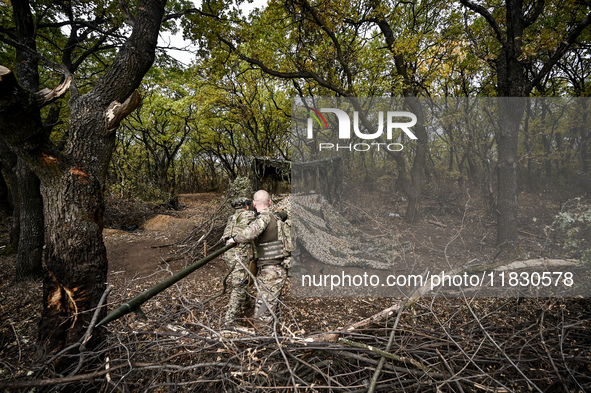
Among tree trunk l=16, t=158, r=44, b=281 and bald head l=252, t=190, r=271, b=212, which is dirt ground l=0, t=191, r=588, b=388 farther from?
bald head l=252, t=190, r=271, b=212

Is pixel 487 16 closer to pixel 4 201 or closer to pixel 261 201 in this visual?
pixel 261 201

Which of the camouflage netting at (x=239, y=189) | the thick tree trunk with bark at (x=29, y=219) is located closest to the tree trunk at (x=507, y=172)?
the camouflage netting at (x=239, y=189)

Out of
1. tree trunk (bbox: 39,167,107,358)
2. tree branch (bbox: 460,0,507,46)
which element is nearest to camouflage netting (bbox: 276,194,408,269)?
tree trunk (bbox: 39,167,107,358)

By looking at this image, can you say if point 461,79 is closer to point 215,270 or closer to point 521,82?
point 521,82

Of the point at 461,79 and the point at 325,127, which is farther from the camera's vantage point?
the point at 461,79

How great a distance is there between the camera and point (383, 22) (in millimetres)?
7434

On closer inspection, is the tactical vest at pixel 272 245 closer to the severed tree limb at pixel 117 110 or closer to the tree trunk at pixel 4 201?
the severed tree limb at pixel 117 110

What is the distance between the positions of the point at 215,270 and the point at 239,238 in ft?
10.3

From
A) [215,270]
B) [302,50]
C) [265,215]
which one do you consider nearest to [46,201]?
[265,215]

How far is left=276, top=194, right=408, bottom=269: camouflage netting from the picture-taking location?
235 inches

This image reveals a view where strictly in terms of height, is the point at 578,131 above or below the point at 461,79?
below

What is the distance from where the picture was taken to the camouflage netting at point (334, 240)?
5.97m

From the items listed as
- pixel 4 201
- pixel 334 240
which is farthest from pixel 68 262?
pixel 4 201

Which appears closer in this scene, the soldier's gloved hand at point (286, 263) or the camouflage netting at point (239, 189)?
the soldier's gloved hand at point (286, 263)
